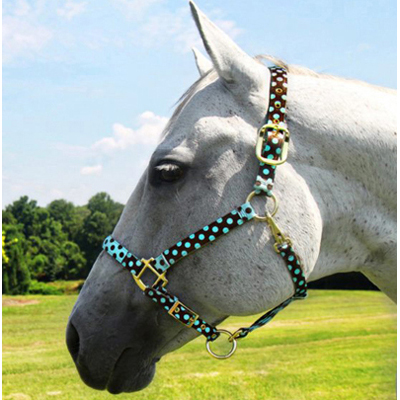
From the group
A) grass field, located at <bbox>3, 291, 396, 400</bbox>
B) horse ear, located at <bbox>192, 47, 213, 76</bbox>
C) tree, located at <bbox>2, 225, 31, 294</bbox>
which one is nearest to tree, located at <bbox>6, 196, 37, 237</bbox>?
tree, located at <bbox>2, 225, 31, 294</bbox>

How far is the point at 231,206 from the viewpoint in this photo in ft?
6.23

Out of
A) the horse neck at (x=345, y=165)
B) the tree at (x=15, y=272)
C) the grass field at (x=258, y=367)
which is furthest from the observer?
the tree at (x=15, y=272)

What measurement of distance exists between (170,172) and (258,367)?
6.61 m

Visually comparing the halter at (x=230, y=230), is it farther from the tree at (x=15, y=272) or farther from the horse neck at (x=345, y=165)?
the tree at (x=15, y=272)

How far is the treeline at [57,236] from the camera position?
108 ft

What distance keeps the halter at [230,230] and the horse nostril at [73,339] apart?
15.1 inches

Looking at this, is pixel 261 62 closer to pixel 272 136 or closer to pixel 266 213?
pixel 272 136

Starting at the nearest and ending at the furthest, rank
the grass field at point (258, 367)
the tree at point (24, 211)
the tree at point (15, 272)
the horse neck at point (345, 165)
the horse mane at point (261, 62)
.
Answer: the horse neck at point (345, 165)
the horse mane at point (261, 62)
the grass field at point (258, 367)
the tree at point (15, 272)
the tree at point (24, 211)

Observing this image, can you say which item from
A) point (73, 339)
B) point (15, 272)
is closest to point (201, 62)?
point (73, 339)

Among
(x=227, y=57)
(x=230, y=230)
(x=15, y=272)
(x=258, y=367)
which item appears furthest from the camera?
(x=15, y=272)

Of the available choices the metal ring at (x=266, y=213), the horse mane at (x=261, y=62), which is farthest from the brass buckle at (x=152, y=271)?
the horse mane at (x=261, y=62)

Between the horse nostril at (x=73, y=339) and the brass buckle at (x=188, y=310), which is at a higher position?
the brass buckle at (x=188, y=310)

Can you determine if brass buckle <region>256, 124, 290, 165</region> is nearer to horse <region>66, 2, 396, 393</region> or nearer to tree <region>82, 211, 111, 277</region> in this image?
horse <region>66, 2, 396, 393</region>

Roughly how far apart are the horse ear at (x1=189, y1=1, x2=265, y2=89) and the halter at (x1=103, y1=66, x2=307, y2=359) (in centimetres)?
13
